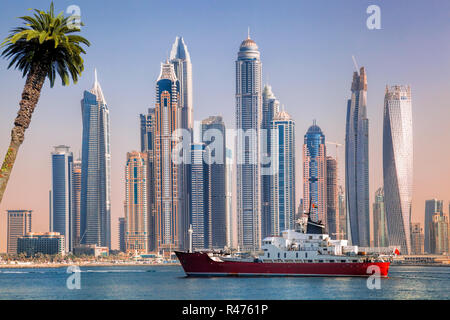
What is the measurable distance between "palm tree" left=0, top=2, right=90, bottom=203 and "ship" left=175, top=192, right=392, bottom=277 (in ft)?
192

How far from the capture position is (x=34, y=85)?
40.3 metres

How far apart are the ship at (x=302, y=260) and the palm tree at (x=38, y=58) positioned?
192ft

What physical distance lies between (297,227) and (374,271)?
12657mm

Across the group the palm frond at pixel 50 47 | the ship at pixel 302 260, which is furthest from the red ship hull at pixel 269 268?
the palm frond at pixel 50 47

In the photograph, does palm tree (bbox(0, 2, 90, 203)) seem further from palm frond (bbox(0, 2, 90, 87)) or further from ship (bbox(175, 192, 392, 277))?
ship (bbox(175, 192, 392, 277))

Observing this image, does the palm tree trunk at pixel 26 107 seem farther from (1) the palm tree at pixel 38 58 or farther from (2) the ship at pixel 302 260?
(2) the ship at pixel 302 260

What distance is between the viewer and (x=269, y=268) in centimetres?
9544

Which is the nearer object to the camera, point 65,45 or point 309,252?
point 65,45

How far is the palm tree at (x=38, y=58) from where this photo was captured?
3953 centimetres

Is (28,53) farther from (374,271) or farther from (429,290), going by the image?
(374,271)

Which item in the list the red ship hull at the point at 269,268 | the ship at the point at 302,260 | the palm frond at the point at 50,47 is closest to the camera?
the palm frond at the point at 50,47

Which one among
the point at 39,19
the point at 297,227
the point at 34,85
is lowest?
the point at 297,227
